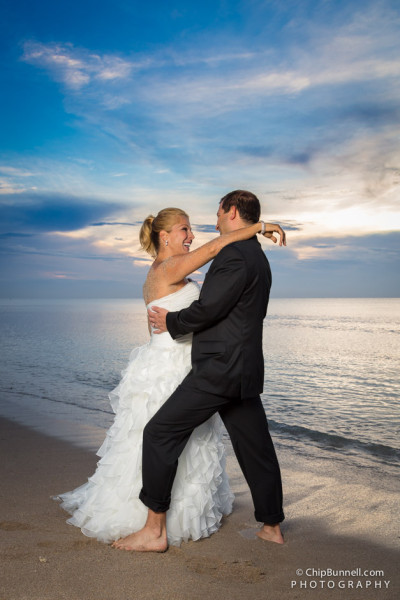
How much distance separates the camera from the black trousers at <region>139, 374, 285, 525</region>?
3.45 metres

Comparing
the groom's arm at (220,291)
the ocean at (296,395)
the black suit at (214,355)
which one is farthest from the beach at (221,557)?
the ocean at (296,395)

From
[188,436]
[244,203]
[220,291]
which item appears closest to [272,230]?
[244,203]

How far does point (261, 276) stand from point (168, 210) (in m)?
1.01

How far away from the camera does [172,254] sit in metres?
3.99

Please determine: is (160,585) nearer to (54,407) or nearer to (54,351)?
(54,407)

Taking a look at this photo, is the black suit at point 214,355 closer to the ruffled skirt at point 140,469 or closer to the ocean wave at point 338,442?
the ruffled skirt at point 140,469

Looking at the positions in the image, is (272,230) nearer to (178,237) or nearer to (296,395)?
(178,237)

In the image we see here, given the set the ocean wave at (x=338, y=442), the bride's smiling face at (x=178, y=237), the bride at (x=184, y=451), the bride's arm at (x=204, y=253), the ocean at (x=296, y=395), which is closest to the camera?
the bride's arm at (x=204, y=253)

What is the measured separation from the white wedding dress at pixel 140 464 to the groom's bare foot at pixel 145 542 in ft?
0.33

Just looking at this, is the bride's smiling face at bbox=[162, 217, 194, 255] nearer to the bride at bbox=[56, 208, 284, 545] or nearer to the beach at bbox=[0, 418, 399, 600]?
the bride at bbox=[56, 208, 284, 545]

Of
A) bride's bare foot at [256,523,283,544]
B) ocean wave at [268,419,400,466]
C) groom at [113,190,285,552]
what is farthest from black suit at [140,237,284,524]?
ocean wave at [268,419,400,466]

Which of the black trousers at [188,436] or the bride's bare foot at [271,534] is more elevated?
the black trousers at [188,436]

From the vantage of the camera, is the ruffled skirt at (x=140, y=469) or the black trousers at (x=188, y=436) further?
the ruffled skirt at (x=140, y=469)

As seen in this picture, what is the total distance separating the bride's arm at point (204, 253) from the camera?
140 inches
